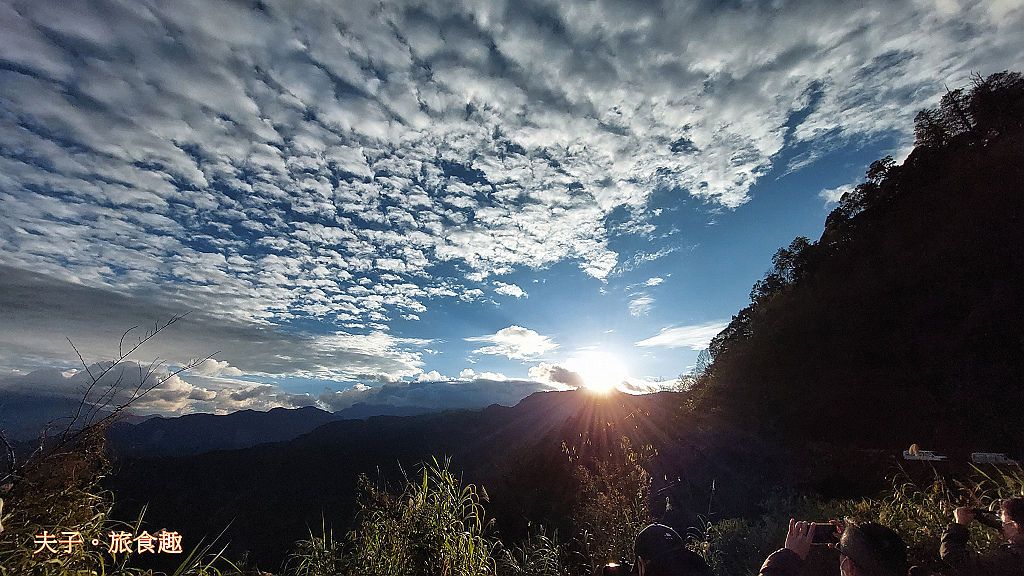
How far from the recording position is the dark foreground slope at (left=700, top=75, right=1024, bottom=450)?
48.2 ft

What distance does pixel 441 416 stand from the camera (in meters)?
184

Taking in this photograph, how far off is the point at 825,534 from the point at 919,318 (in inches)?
807

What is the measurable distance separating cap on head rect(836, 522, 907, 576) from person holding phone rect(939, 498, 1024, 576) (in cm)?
25

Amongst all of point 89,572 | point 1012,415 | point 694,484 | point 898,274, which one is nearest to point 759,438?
point 694,484

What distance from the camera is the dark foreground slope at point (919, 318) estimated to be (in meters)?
14.7

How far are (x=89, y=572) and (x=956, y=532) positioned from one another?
572cm

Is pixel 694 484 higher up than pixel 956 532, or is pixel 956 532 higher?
pixel 956 532

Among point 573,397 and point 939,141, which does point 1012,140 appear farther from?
point 573,397

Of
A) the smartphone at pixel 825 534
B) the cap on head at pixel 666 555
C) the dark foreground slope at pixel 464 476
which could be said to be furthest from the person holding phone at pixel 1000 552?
the dark foreground slope at pixel 464 476

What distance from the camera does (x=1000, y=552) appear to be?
7.89ft

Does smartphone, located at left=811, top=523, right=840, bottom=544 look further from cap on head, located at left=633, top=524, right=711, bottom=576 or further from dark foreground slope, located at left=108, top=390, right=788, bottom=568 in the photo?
dark foreground slope, located at left=108, top=390, right=788, bottom=568

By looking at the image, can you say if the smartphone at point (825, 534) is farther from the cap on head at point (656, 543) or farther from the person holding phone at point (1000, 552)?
the cap on head at point (656, 543)

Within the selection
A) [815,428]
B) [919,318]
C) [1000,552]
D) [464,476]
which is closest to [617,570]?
[1000,552]

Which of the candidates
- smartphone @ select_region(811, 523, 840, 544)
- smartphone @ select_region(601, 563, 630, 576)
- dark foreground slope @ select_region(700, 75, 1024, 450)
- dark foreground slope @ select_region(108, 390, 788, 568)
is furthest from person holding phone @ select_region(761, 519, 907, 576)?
dark foreground slope @ select_region(700, 75, 1024, 450)
